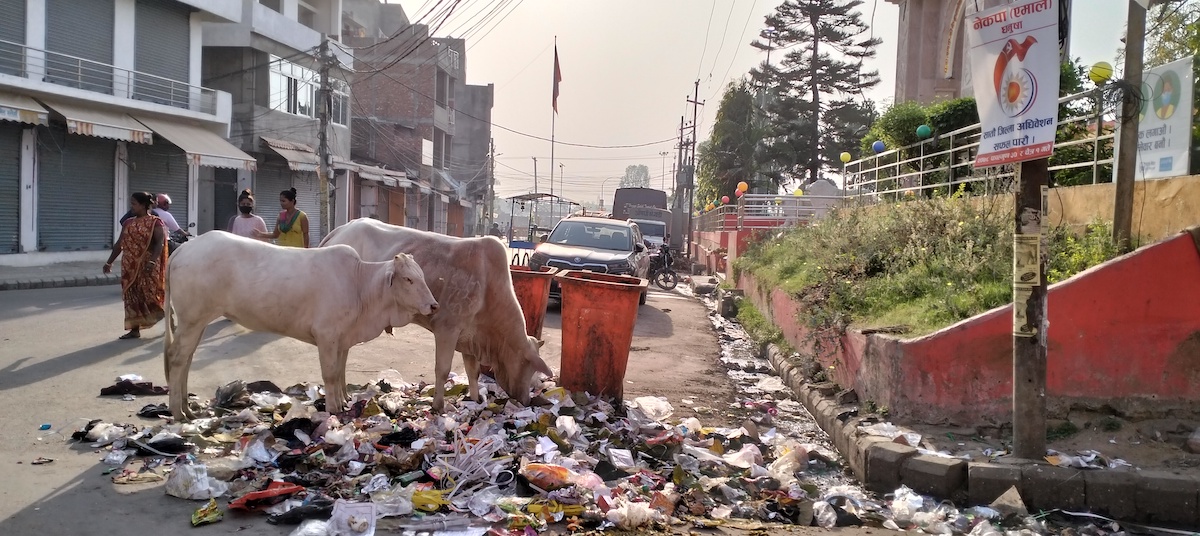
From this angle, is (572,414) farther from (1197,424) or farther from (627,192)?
(627,192)

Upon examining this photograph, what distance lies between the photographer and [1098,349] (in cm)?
592

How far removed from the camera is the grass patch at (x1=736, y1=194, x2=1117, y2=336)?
268 inches

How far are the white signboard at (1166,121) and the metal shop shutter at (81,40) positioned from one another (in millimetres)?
21260

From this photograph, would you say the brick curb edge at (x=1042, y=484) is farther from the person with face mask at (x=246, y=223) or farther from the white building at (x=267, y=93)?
the white building at (x=267, y=93)

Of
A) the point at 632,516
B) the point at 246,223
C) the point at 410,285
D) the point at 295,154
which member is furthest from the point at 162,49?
the point at 632,516

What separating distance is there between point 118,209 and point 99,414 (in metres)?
18.9

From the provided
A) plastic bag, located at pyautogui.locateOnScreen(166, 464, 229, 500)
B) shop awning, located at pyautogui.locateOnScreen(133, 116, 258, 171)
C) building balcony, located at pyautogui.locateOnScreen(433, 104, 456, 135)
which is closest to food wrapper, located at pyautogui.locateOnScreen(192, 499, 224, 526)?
plastic bag, located at pyautogui.locateOnScreen(166, 464, 229, 500)

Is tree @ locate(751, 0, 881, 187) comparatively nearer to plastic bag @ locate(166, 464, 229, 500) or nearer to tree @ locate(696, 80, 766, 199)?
tree @ locate(696, 80, 766, 199)

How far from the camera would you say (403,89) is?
146 feet

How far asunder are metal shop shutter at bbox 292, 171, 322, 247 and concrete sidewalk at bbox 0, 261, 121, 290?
11.5 meters

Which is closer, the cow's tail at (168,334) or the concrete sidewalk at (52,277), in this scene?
the cow's tail at (168,334)

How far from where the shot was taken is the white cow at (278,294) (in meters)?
5.71

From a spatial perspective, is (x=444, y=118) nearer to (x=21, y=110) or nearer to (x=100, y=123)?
(x=100, y=123)

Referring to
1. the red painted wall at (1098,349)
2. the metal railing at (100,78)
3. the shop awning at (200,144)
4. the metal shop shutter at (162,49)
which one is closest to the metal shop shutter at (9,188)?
the metal railing at (100,78)
